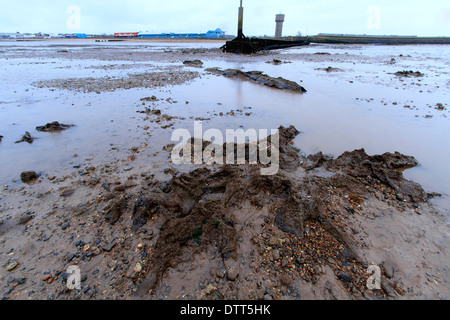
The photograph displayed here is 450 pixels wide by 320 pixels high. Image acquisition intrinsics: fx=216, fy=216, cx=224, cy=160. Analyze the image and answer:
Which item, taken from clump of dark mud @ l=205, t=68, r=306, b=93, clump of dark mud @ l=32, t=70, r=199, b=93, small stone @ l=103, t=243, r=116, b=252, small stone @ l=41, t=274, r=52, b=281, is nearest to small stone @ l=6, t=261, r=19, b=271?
small stone @ l=41, t=274, r=52, b=281

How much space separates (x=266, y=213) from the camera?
11.9 ft

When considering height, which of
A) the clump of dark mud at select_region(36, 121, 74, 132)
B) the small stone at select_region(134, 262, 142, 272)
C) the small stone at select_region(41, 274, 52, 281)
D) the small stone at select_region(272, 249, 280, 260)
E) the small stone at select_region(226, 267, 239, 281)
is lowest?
the small stone at select_region(41, 274, 52, 281)

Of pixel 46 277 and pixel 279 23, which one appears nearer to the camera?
pixel 46 277

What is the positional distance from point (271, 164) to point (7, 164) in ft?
20.4

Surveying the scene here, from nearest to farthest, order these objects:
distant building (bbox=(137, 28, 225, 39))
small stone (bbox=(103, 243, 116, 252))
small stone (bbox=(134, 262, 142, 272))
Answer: small stone (bbox=(134, 262, 142, 272))
small stone (bbox=(103, 243, 116, 252))
distant building (bbox=(137, 28, 225, 39))

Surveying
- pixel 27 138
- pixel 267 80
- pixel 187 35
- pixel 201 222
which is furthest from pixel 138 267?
pixel 187 35

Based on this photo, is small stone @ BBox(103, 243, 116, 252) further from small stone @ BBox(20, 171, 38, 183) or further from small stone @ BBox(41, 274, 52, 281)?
small stone @ BBox(20, 171, 38, 183)

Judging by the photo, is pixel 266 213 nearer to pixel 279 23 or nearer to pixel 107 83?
pixel 107 83

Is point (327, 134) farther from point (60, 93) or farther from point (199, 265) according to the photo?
point (60, 93)

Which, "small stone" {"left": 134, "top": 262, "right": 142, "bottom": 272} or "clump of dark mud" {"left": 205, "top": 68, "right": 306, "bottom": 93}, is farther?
"clump of dark mud" {"left": 205, "top": 68, "right": 306, "bottom": 93}

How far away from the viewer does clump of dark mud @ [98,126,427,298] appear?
2.79 metres

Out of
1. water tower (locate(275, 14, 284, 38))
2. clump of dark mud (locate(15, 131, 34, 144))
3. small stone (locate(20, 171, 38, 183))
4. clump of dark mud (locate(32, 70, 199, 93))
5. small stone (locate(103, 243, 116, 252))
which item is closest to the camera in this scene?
small stone (locate(103, 243, 116, 252))

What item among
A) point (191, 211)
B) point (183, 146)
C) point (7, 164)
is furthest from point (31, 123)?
point (191, 211)

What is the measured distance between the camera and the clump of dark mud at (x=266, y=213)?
2.79 m
